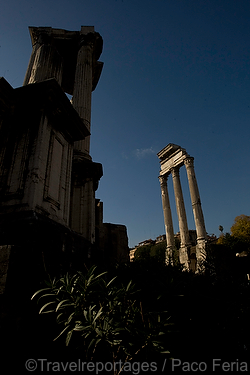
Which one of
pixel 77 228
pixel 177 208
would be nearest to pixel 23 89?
pixel 77 228

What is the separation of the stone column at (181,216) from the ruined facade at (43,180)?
72.6 feet

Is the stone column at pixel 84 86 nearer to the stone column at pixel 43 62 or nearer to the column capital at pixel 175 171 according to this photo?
the stone column at pixel 43 62

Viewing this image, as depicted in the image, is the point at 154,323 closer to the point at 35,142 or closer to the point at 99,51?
the point at 35,142

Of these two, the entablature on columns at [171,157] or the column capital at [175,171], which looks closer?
the entablature on columns at [171,157]

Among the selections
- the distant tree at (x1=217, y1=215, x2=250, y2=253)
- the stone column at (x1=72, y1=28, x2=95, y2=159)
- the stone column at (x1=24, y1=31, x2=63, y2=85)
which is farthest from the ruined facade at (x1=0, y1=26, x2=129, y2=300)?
the distant tree at (x1=217, y1=215, x2=250, y2=253)

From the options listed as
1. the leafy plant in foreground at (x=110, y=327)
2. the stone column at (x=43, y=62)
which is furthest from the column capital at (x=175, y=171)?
the leafy plant in foreground at (x=110, y=327)

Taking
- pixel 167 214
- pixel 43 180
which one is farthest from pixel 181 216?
pixel 43 180

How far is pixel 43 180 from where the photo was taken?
15.5ft

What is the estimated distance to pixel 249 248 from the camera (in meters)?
37.0

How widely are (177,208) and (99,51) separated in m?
23.3

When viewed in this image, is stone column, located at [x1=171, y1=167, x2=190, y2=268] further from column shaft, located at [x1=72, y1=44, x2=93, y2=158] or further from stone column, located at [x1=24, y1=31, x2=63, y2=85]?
stone column, located at [x1=24, y1=31, x2=63, y2=85]

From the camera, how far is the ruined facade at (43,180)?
3668 mm

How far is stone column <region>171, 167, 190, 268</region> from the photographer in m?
27.1

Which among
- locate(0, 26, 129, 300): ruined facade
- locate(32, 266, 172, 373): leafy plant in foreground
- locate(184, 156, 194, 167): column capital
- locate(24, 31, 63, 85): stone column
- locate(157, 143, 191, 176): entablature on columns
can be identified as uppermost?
locate(157, 143, 191, 176): entablature on columns
